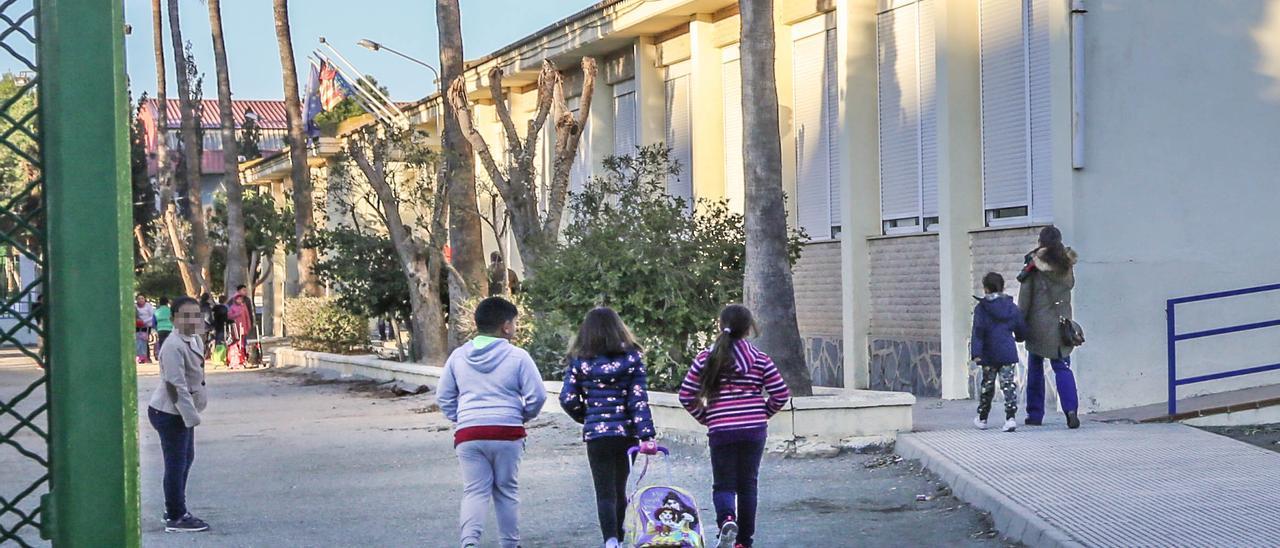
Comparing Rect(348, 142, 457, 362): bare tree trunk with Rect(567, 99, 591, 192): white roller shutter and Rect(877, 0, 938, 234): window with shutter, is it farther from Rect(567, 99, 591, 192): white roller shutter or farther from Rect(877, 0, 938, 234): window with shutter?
Rect(877, 0, 938, 234): window with shutter

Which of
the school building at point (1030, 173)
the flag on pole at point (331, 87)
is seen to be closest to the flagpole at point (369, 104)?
the flag on pole at point (331, 87)

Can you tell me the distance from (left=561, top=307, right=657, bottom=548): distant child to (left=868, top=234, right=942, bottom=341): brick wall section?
32.0ft

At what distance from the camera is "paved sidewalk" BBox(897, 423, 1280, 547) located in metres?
7.94

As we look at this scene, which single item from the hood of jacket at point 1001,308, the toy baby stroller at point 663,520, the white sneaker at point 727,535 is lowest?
the white sneaker at point 727,535

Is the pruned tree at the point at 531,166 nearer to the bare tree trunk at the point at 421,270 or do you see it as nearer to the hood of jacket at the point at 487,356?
the bare tree trunk at the point at 421,270

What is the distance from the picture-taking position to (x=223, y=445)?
1628 cm

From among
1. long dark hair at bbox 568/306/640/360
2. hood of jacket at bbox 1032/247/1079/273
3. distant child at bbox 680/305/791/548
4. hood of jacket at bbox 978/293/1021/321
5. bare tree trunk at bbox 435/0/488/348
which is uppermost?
bare tree trunk at bbox 435/0/488/348

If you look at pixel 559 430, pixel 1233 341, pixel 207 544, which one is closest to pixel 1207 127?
pixel 1233 341

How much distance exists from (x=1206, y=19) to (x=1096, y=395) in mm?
3868

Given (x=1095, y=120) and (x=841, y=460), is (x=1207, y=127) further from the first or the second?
(x=841, y=460)

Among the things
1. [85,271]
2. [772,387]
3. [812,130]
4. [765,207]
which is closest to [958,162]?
[765,207]

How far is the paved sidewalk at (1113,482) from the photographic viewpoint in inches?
313

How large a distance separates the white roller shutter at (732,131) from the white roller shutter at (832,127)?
2.48 m

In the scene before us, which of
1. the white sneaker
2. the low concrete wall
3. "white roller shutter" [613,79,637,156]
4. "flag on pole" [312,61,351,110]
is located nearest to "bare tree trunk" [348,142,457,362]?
"white roller shutter" [613,79,637,156]
